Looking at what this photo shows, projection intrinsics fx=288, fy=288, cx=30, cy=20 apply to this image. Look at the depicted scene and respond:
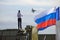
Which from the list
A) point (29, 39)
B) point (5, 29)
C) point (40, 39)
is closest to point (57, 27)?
point (29, 39)

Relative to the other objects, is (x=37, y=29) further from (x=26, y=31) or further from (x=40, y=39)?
(x=40, y=39)

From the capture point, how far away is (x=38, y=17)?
1884cm

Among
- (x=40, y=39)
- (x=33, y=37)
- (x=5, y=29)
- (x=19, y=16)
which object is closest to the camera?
(x=33, y=37)

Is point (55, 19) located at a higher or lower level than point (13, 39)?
higher

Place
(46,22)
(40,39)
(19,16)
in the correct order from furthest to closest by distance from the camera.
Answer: (40,39)
(19,16)
(46,22)

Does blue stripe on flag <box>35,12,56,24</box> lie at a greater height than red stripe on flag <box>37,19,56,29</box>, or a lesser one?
greater

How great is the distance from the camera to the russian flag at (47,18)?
17750 mm

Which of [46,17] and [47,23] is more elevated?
[46,17]

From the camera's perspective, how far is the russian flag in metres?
17.8

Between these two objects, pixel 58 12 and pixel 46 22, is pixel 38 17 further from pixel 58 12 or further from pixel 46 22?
pixel 58 12

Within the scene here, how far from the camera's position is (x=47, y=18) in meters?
18.2

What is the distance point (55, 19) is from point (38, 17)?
1.50 metres

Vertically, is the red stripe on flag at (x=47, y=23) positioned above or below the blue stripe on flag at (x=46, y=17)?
below

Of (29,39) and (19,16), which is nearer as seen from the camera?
(29,39)
